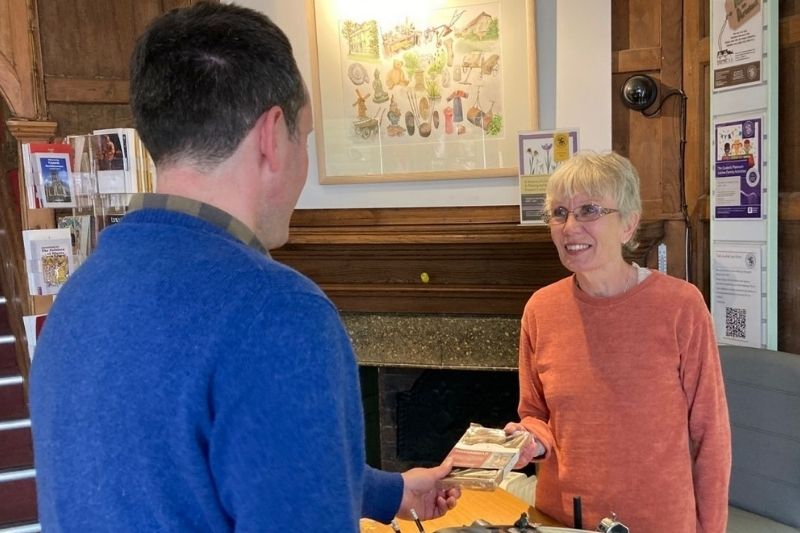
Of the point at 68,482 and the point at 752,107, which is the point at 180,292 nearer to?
the point at 68,482

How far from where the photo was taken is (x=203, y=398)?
712 mm

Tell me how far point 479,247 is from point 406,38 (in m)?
0.93

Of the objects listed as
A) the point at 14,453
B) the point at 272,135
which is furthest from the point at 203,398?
the point at 14,453

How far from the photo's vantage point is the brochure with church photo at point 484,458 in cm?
135

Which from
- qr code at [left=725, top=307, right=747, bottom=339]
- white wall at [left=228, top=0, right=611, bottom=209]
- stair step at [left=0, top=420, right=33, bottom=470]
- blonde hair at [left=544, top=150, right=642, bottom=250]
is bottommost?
stair step at [left=0, top=420, right=33, bottom=470]

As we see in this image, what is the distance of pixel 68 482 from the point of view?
77 centimetres

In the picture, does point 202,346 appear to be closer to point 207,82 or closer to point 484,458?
point 207,82

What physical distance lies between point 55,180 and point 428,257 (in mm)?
1520

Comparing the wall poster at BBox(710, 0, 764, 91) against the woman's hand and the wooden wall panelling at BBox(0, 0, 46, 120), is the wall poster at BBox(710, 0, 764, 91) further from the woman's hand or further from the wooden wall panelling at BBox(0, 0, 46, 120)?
the wooden wall panelling at BBox(0, 0, 46, 120)

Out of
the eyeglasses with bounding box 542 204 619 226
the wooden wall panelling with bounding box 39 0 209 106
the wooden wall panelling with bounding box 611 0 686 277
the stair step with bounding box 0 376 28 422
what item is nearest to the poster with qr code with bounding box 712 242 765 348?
the wooden wall panelling with bounding box 611 0 686 277

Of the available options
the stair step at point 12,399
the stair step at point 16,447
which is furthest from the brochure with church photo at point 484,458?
the stair step at point 12,399

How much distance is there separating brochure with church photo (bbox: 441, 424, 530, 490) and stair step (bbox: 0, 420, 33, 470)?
2994mm

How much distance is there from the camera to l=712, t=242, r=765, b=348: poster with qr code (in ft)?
7.82

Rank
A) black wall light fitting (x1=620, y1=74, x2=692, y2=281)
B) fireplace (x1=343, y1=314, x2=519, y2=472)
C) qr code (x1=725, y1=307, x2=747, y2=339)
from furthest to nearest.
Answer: fireplace (x1=343, y1=314, x2=519, y2=472) → black wall light fitting (x1=620, y1=74, x2=692, y2=281) → qr code (x1=725, y1=307, x2=747, y2=339)
